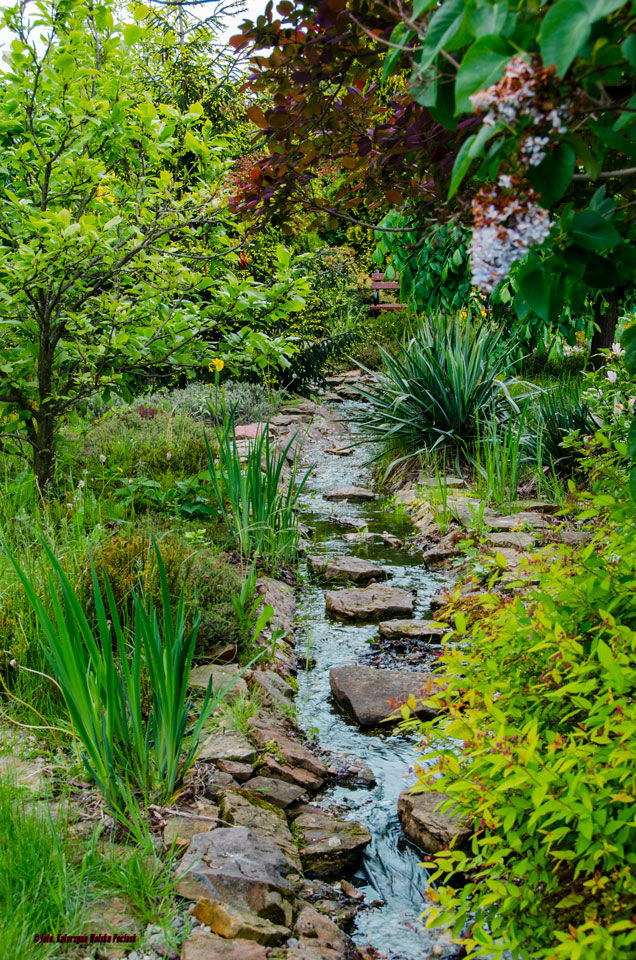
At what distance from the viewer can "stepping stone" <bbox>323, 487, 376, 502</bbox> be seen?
6.43 meters

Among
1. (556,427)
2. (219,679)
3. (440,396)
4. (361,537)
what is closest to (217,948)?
(219,679)

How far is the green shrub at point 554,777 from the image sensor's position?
1.36 metres

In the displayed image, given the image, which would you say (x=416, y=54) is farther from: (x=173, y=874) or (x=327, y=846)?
(x=327, y=846)

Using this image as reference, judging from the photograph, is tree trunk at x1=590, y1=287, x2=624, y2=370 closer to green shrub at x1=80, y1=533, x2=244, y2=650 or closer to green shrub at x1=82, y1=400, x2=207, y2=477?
green shrub at x1=82, y1=400, x2=207, y2=477

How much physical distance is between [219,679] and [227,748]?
413 mm

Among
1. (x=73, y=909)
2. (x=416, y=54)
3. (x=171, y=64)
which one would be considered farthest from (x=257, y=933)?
(x=171, y=64)

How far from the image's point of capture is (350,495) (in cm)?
645

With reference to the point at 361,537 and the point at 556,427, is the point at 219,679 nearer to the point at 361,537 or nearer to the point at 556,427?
the point at 361,537

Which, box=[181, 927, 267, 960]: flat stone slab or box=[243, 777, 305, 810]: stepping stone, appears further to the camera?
box=[243, 777, 305, 810]: stepping stone

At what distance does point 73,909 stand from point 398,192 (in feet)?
7.25

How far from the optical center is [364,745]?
2855 mm

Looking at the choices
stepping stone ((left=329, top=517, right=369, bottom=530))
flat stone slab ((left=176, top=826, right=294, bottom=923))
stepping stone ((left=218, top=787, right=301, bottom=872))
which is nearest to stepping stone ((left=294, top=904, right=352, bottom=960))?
flat stone slab ((left=176, top=826, right=294, bottom=923))

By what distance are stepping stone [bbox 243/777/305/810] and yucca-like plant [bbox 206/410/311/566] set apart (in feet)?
4.85

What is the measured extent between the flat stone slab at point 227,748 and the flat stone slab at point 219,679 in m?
0.20
